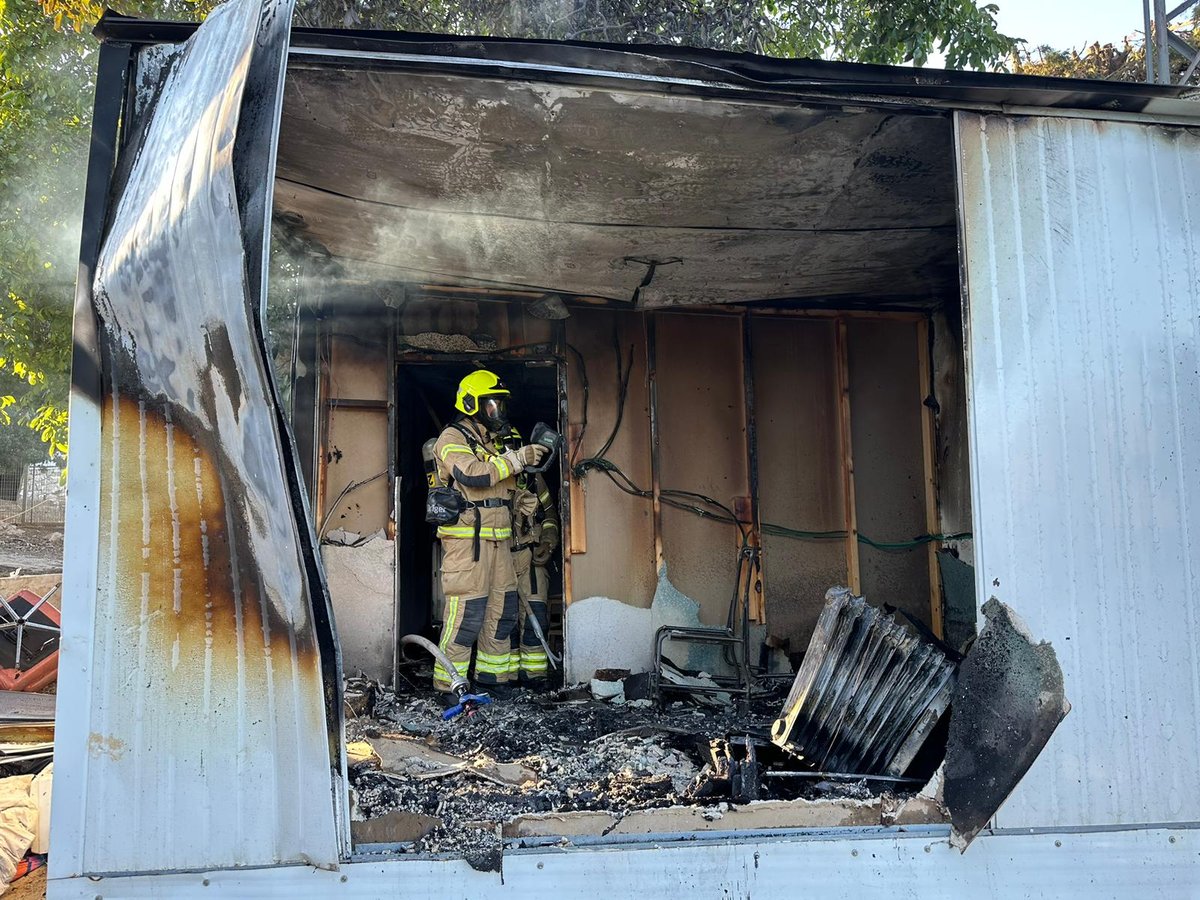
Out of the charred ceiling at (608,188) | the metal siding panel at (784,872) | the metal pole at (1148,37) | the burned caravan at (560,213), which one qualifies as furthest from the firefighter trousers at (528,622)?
the metal pole at (1148,37)

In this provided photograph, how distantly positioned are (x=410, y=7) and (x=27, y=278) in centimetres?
449

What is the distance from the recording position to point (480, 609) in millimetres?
5332

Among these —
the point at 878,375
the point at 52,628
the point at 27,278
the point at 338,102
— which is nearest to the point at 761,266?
the point at 878,375

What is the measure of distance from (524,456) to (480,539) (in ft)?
2.01

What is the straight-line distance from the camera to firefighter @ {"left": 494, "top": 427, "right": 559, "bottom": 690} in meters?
5.75

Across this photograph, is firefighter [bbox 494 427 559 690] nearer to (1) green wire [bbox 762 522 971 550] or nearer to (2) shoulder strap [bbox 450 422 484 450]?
(2) shoulder strap [bbox 450 422 484 450]

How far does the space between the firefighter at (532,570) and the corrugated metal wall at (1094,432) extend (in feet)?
11.3

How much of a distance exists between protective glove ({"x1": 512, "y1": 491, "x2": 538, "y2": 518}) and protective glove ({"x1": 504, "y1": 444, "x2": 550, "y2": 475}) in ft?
1.99

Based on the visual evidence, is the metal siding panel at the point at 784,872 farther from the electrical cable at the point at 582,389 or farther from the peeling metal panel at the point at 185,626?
the electrical cable at the point at 582,389

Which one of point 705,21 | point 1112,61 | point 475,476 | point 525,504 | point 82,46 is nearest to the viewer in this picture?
point 475,476

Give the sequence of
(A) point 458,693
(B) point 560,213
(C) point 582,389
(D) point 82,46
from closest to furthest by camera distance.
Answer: (B) point 560,213 < (A) point 458,693 < (C) point 582,389 < (D) point 82,46

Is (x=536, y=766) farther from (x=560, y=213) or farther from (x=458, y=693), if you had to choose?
(x=560, y=213)

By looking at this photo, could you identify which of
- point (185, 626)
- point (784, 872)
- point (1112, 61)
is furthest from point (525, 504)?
point (1112, 61)

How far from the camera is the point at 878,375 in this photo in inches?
242
